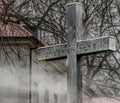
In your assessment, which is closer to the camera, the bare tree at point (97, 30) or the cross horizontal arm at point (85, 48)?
the cross horizontal arm at point (85, 48)

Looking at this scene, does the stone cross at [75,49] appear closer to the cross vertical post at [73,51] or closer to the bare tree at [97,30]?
the cross vertical post at [73,51]

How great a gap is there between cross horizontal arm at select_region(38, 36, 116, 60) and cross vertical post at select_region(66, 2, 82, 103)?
84 millimetres

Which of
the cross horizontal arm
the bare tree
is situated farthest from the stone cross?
the bare tree

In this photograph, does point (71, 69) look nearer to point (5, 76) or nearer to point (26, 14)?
point (26, 14)

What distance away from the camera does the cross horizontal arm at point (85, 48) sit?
798cm

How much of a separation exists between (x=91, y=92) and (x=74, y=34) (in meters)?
13.7

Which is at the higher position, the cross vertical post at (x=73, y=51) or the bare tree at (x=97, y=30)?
the bare tree at (x=97, y=30)

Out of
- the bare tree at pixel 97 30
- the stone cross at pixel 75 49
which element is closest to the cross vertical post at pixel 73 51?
the stone cross at pixel 75 49

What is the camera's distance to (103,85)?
2194 centimetres

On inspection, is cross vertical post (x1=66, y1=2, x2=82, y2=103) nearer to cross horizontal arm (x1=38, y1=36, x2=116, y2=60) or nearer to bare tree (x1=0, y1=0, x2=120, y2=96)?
cross horizontal arm (x1=38, y1=36, x2=116, y2=60)

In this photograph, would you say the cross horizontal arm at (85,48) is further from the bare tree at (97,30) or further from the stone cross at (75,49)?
the bare tree at (97,30)

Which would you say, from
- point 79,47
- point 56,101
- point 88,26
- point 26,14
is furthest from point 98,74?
point 79,47

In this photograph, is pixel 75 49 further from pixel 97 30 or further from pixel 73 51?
pixel 97 30

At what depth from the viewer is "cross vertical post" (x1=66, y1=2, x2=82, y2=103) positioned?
7.99m
